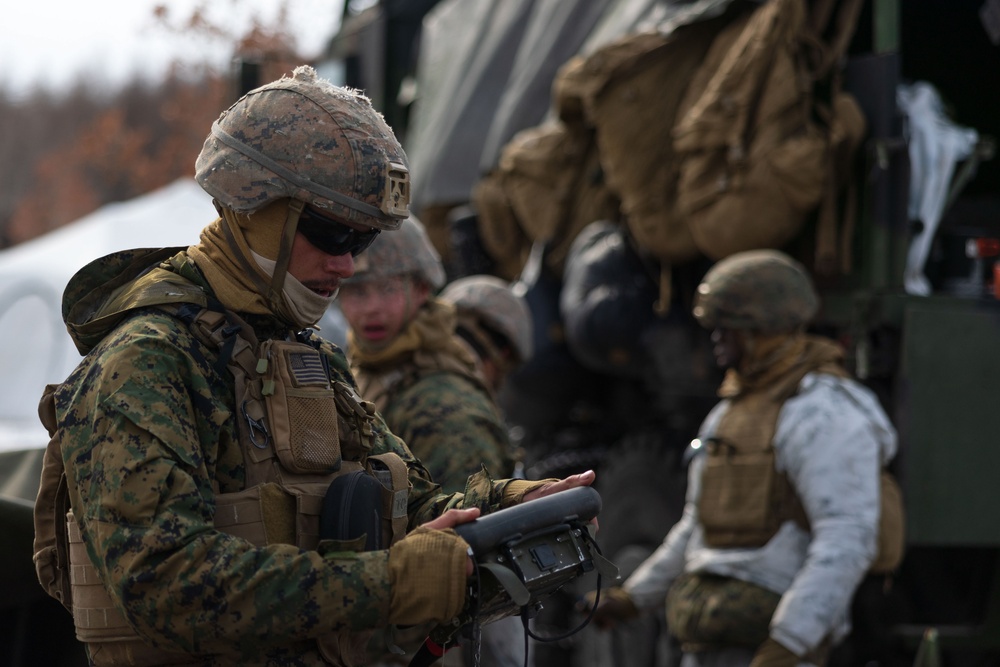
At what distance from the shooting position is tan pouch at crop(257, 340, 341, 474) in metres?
2.57

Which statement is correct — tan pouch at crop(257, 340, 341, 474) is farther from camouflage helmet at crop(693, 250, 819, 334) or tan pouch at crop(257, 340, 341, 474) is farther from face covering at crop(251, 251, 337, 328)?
camouflage helmet at crop(693, 250, 819, 334)

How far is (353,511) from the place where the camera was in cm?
254

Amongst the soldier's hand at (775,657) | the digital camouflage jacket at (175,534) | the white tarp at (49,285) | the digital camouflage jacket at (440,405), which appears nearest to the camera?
the digital camouflage jacket at (175,534)

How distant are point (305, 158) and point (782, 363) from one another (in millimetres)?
2627

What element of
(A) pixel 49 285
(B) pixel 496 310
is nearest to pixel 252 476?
(B) pixel 496 310

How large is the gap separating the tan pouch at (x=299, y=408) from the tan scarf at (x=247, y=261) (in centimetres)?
8

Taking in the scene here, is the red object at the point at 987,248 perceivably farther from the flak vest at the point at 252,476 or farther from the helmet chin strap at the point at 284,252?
the helmet chin strap at the point at 284,252

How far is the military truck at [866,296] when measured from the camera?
215 inches

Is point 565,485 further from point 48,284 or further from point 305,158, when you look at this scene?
point 48,284

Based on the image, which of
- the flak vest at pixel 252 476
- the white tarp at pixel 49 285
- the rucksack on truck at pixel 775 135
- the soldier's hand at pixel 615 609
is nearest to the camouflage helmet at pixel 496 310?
the soldier's hand at pixel 615 609

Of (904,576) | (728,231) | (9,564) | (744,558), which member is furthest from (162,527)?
(904,576)

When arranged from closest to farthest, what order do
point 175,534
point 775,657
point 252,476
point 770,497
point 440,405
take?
1. point 175,534
2. point 252,476
3. point 440,405
4. point 775,657
5. point 770,497

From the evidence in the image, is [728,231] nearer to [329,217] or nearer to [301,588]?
[329,217]

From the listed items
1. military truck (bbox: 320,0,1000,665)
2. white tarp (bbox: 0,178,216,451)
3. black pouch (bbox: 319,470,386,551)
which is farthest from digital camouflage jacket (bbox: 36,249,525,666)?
white tarp (bbox: 0,178,216,451)
